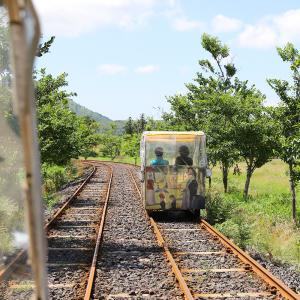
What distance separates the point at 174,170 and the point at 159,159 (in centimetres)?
54

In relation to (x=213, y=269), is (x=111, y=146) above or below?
above

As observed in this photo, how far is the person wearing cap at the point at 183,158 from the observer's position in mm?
13602

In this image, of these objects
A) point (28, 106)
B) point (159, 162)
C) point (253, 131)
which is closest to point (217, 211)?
point (159, 162)

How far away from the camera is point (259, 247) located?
10.9 metres

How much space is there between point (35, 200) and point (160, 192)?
41.0 feet

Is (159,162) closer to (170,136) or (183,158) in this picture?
(183,158)

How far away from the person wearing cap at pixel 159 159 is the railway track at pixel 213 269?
2219 millimetres

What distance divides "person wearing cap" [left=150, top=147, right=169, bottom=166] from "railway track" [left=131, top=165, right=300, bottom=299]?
7.28 feet

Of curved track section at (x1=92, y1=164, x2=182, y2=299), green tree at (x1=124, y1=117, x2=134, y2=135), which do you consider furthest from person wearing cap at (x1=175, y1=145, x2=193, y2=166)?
green tree at (x1=124, y1=117, x2=134, y2=135)

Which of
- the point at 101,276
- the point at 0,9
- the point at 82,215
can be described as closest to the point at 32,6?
the point at 0,9

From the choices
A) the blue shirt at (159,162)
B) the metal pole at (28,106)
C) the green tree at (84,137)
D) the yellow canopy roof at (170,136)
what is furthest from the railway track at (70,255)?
the green tree at (84,137)

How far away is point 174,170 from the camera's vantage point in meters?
13.6

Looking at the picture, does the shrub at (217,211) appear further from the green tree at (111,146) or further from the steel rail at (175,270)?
the green tree at (111,146)

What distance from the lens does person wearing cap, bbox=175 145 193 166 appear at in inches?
535
